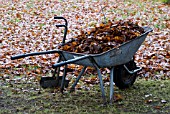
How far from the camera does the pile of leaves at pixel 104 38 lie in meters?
4.69

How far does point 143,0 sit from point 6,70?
11.2 meters

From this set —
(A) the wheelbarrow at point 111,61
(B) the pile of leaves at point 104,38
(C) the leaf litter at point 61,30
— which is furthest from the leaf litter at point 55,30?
(B) the pile of leaves at point 104,38

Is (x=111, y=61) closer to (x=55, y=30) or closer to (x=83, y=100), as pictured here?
(x=83, y=100)

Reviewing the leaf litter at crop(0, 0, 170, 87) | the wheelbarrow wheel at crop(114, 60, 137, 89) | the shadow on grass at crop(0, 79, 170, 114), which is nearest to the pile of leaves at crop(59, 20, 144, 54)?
the wheelbarrow wheel at crop(114, 60, 137, 89)

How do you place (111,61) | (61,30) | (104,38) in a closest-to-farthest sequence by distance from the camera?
(111,61), (104,38), (61,30)

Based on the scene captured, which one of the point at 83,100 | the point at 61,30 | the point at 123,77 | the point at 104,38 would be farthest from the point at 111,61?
the point at 61,30

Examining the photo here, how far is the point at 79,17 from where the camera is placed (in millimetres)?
12773

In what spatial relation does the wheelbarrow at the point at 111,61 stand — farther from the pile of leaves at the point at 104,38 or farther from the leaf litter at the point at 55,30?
the leaf litter at the point at 55,30

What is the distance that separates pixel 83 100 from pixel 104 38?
2.78 feet

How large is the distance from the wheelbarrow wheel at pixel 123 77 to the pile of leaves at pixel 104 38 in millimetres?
520

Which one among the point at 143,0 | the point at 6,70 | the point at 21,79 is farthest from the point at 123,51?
the point at 143,0

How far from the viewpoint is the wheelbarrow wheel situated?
5.29 metres

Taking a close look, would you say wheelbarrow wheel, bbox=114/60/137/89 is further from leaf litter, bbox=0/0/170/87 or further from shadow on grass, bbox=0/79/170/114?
leaf litter, bbox=0/0/170/87

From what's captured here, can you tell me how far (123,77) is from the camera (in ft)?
17.7
